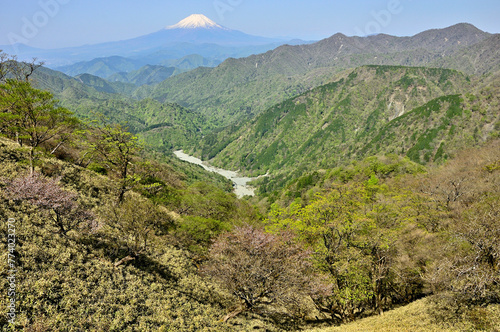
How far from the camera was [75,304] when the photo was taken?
645 inches

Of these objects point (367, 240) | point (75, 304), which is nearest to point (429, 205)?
point (367, 240)

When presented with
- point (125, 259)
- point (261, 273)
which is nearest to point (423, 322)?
point (261, 273)

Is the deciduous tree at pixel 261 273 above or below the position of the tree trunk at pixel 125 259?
above

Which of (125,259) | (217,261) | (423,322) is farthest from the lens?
(217,261)

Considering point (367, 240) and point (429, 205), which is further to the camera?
point (429, 205)

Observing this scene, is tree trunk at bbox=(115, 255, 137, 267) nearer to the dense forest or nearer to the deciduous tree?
the dense forest

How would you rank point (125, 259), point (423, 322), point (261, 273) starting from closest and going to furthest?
point (423, 322) → point (261, 273) → point (125, 259)

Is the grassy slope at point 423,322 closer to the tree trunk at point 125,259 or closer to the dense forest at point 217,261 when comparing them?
the dense forest at point 217,261

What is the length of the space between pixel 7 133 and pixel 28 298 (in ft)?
139

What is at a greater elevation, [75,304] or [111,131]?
[111,131]

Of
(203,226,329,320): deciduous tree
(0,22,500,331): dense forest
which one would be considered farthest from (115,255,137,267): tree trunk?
(203,226,329,320): deciduous tree

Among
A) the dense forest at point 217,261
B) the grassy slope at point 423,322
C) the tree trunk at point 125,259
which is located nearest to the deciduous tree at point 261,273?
the dense forest at point 217,261

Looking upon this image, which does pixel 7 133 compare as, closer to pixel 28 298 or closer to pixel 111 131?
pixel 111 131

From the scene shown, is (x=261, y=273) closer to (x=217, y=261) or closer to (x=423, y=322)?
(x=217, y=261)
